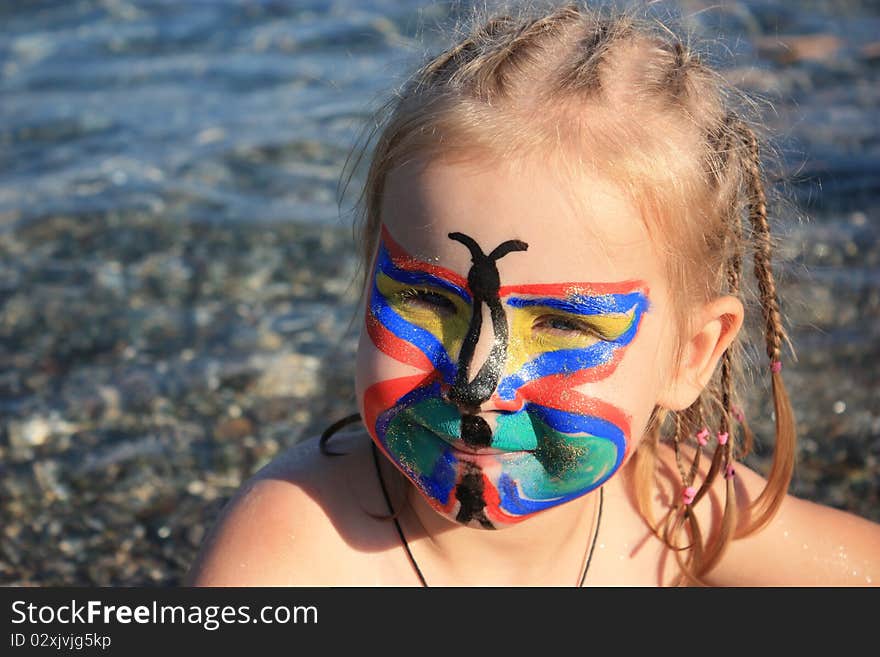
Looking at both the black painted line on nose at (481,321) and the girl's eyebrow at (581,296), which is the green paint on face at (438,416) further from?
the girl's eyebrow at (581,296)

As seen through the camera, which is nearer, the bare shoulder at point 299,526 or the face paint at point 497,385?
the face paint at point 497,385

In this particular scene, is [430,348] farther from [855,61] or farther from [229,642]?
[855,61]

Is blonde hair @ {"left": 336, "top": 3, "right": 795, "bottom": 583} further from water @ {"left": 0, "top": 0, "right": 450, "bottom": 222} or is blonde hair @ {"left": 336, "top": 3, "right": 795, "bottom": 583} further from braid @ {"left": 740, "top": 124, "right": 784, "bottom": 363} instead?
water @ {"left": 0, "top": 0, "right": 450, "bottom": 222}

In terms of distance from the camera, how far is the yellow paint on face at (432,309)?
2461 mm

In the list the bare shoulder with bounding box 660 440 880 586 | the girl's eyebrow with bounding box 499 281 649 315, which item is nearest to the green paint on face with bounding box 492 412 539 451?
the girl's eyebrow with bounding box 499 281 649 315

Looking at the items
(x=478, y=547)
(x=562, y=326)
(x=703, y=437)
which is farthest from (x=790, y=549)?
(x=562, y=326)

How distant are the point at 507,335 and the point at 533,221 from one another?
0.27 m

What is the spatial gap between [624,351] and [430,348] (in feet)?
1.55

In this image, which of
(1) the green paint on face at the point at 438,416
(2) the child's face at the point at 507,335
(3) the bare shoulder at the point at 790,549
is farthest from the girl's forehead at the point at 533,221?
(3) the bare shoulder at the point at 790,549

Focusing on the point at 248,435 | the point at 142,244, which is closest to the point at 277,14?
the point at 142,244

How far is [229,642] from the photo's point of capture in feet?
→ 9.09

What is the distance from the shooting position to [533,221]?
241 cm

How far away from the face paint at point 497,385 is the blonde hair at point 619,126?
23 centimetres

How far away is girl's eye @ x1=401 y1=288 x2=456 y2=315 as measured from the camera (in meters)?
2.50
